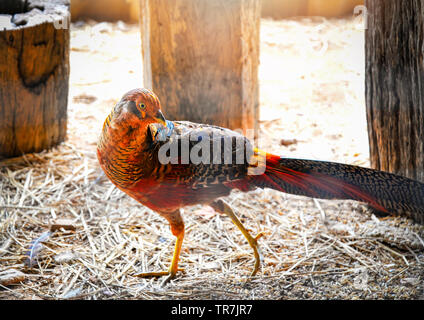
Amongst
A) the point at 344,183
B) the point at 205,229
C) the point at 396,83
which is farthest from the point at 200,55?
the point at 344,183

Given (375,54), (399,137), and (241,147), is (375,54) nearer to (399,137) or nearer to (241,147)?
(399,137)

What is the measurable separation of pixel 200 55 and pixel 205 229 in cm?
99

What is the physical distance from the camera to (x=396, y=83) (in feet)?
6.92

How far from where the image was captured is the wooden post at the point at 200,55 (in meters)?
2.60

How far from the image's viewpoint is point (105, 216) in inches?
103

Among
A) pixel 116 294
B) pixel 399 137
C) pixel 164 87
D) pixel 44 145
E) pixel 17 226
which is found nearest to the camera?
pixel 116 294

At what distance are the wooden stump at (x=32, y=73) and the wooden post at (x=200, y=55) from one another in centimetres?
67

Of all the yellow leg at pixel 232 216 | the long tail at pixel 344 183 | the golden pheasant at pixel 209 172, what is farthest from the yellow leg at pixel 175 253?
the long tail at pixel 344 183

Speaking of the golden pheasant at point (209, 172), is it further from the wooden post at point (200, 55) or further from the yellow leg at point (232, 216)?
the wooden post at point (200, 55)

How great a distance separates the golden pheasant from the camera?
1768mm

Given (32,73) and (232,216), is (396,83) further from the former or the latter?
(32,73)

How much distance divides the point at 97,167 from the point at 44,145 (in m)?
0.46

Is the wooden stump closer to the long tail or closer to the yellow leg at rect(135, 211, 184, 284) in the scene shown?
the yellow leg at rect(135, 211, 184, 284)

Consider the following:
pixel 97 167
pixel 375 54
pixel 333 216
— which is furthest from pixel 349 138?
pixel 97 167
